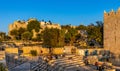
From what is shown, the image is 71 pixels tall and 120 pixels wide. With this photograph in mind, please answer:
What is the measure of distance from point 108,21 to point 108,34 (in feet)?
6.10

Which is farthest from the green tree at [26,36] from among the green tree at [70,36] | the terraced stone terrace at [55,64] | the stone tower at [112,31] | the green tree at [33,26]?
the terraced stone terrace at [55,64]

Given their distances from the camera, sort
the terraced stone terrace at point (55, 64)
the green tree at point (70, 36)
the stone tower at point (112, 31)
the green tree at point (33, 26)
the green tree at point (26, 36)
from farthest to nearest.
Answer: the green tree at point (33, 26), the green tree at point (26, 36), the green tree at point (70, 36), the stone tower at point (112, 31), the terraced stone terrace at point (55, 64)

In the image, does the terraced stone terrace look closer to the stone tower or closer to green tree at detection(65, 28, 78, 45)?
the stone tower

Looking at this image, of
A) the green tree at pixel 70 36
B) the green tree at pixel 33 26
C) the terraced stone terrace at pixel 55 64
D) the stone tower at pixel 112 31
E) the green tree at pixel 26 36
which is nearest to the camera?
the terraced stone terrace at pixel 55 64

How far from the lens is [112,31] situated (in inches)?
1505

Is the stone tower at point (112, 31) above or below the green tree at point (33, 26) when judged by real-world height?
below

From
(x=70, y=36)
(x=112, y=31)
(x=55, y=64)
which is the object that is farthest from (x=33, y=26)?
(x=55, y=64)

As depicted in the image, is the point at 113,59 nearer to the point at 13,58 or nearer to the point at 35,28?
the point at 13,58

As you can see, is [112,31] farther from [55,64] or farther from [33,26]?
[33,26]

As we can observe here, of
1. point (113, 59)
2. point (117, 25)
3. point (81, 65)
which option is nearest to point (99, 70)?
point (81, 65)

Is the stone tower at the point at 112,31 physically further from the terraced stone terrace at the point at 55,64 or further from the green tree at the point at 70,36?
the green tree at the point at 70,36

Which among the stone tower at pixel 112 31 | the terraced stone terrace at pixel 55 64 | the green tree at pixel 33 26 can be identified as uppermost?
the green tree at pixel 33 26

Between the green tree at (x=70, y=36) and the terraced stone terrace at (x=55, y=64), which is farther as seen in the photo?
the green tree at (x=70, y=36)

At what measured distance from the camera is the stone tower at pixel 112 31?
3731 cm
